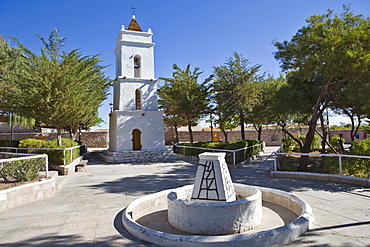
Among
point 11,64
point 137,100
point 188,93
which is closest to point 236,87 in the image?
point 188,93

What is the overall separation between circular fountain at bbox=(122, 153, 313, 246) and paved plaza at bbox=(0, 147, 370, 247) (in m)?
0.23

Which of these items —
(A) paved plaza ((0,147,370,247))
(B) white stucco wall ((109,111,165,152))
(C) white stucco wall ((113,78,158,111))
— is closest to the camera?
(A) paved plaza ((0,147,370,247))

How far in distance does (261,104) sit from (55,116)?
13.7m

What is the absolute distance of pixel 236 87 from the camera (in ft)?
59.9

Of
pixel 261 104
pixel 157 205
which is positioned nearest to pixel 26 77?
pixel 157 205

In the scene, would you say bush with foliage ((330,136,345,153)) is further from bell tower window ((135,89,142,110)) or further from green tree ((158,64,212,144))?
bell tower window ((135,89,142,110))

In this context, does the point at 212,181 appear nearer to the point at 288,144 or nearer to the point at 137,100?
the point at 137,100

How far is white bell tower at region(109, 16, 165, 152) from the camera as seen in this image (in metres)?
17.5

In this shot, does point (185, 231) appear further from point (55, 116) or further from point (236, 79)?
point (236, 79)

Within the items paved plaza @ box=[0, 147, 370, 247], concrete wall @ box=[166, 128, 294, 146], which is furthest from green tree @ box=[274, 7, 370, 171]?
concrete wall @ box=[166, 128, 294, 146]

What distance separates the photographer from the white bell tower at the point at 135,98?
17484 mm

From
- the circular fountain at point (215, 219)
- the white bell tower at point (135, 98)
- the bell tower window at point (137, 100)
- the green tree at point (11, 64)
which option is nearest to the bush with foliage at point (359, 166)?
the circular fountain at point (215, 219)

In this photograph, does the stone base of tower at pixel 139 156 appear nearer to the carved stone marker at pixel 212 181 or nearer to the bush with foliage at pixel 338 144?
the bush with foliage at pixel 338 144

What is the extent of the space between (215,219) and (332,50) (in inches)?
314
